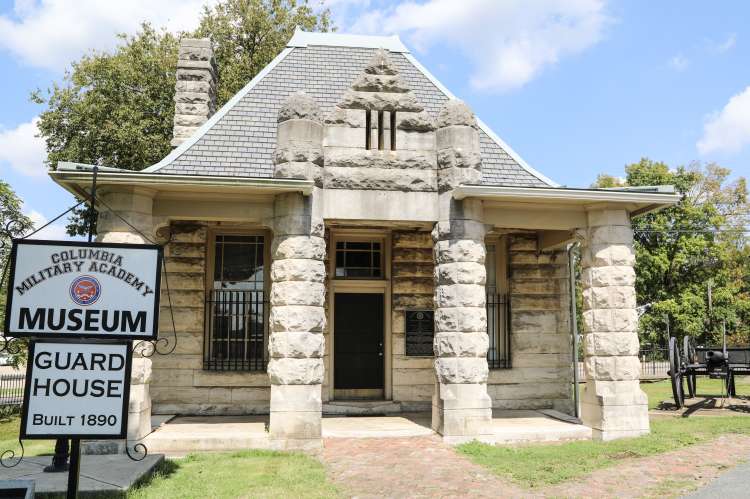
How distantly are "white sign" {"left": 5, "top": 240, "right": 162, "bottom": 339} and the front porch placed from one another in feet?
14.0

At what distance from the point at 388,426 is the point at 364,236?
408 centimetres

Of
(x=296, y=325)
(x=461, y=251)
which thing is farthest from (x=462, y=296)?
(x=296, y=325)

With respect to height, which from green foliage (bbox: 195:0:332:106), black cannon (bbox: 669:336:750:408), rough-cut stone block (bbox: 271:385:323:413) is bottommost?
rough-cut stone block (bbox: 271:385:323:413)

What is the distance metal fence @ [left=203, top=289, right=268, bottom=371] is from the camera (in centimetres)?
1184

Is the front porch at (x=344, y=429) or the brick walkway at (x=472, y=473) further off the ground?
the front porch at (x=344, y=429)

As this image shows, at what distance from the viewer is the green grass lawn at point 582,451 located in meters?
7.62

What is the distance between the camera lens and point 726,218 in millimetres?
32938

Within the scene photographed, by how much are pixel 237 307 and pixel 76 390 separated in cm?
680

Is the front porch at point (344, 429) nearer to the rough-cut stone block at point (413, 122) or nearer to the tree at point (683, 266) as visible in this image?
the rough-cut stone block at point (413, 122)

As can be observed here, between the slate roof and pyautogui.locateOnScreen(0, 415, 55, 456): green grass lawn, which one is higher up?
the slate roof

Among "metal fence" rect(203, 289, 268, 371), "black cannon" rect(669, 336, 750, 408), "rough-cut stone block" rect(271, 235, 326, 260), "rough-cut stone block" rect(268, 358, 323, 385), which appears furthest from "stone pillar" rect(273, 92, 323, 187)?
"black cannon" rect(669, 336, 750, 408)

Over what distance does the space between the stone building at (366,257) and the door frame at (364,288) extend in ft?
0.14

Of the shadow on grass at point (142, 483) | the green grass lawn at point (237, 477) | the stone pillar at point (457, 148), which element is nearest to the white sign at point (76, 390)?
the shadow on grass at point (142, 483)

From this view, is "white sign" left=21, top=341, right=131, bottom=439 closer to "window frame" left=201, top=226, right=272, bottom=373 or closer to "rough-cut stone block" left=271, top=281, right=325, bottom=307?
"rough-cut stone block" left=271, top=281, right=325, bottom=307
